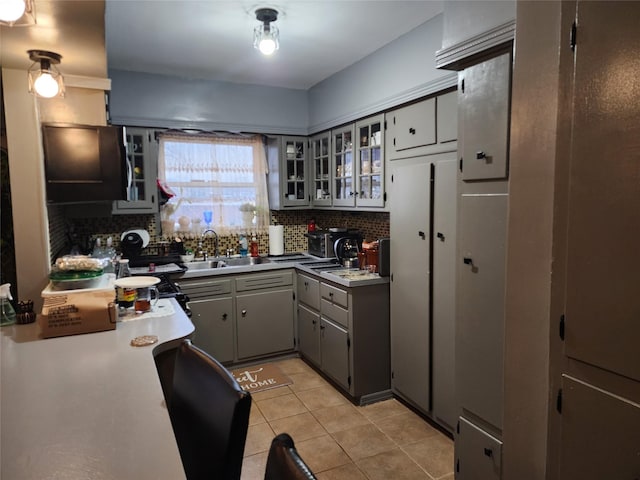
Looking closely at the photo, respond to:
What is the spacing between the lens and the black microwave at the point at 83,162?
2205 millimetres

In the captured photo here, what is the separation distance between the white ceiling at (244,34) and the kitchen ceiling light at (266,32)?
0.05 meters

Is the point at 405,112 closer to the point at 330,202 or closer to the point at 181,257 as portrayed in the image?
the point at 330,202

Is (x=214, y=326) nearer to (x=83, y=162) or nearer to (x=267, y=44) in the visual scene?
(x=83, y=162)

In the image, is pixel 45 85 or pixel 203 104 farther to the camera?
pixel 203 104

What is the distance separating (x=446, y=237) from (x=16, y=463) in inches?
83.9

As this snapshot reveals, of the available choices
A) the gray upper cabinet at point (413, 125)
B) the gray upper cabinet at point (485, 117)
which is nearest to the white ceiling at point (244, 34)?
the gray upper cabinet at point (413, 125)

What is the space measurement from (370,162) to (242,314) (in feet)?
5.53

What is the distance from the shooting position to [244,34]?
2.83m

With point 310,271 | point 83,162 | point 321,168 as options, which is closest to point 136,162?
point 83,162

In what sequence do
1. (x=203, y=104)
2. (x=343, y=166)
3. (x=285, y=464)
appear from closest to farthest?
(x=285, y=464) < (x=343, y=166) < (x=203, y=104)

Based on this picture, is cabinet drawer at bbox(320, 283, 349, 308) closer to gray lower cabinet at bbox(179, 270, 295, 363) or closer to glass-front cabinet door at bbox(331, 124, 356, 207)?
gray lower cabinet at bbox(179, 270, 295, 363)

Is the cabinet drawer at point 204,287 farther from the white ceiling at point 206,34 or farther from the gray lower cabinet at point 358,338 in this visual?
the white ceiling at point 206,34

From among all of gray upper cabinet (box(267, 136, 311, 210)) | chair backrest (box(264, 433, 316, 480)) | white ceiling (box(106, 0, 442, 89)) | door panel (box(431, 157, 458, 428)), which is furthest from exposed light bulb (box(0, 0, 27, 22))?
gray upper cabinet (box(267, 136, 311, 210))

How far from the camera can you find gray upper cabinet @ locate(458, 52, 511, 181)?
1619mm
